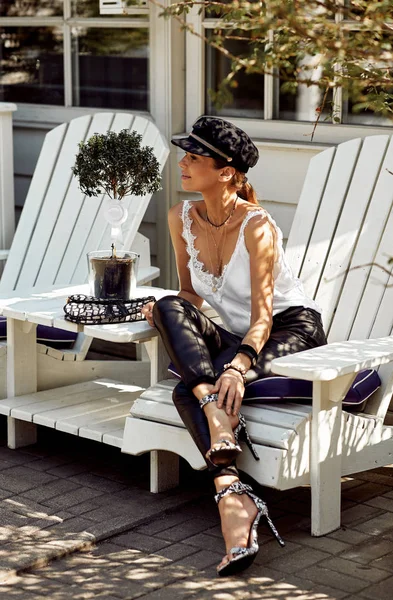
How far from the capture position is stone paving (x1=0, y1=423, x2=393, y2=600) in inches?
123

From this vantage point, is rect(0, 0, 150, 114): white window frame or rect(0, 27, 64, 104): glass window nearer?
rect(0, 0, 150, 114): white window frame

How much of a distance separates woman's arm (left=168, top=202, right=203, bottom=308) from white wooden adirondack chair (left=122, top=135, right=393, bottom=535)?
1.09 ft

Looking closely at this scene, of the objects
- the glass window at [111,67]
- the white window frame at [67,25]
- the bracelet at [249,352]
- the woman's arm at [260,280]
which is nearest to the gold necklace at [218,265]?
the woman's arm at [260,280]

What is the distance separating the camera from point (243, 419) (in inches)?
134

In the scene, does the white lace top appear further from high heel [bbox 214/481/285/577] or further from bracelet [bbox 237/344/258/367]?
high heel [bbox 214/481/285/577]

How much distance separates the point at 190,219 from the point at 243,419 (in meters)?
0.89

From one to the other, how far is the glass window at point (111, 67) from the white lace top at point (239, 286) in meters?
1.93

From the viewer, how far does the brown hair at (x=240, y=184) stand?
147 inches

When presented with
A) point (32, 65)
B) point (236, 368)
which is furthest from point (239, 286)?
point (32, 65)

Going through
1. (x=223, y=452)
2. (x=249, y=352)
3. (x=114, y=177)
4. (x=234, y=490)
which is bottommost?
(x=234, y=490)

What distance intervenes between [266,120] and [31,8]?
177 centimetres

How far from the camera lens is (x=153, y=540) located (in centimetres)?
349

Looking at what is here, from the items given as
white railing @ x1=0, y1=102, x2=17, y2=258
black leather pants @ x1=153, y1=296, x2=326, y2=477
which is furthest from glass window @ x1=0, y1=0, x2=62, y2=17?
black leather pants @ x1=153, y1=296, x2=326, y2=477

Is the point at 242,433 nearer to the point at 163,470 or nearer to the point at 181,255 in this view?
the point at 163,470
